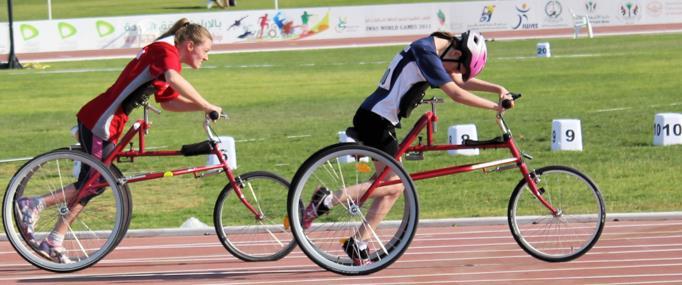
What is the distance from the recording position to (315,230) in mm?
8656

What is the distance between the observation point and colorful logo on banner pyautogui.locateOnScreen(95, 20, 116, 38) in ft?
175

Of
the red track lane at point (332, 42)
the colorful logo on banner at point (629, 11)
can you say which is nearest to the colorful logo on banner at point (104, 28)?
the red track lane at point (332, 42)

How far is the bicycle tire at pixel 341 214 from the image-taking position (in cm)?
827

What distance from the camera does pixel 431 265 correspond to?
894 cm

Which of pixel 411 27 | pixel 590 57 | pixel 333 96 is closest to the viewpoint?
pixel 333 96

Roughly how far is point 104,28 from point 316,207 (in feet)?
152

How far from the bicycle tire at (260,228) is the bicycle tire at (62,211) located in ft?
2.37

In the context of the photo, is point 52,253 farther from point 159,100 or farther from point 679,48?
point 679,48

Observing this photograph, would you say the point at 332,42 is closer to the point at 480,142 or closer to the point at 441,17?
the point at 441,17

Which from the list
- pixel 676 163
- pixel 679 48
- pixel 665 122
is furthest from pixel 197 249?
pixel 679 48

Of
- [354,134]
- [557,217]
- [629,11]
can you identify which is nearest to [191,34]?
[354,134]

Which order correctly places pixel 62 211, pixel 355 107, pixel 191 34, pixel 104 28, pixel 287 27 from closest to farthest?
pixel 191 34
pixel 62 211
pixel 355 107
pixel 104 28
pixel 287 27

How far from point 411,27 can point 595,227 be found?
48.5 metres

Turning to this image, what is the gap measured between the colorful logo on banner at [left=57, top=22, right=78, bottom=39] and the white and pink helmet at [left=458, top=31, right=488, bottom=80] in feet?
150
